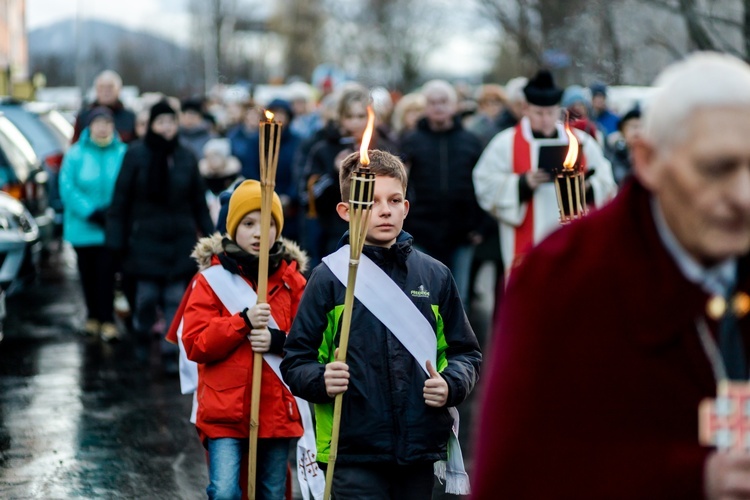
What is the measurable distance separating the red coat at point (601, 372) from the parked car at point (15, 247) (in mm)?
8886

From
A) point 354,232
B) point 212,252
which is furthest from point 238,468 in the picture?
point 354,232

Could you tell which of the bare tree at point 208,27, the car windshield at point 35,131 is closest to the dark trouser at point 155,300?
the car windshield at point 35,131

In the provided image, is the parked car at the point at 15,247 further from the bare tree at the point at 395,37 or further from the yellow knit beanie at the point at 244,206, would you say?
the bare tree at the point at 395,37

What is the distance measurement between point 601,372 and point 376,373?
231 centimetres

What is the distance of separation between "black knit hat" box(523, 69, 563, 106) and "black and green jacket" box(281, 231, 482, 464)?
451cm

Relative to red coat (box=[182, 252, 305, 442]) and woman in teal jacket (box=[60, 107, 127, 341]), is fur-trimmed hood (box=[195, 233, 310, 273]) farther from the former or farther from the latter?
woman in teal jacket (box=[60, 107, 127, 341])

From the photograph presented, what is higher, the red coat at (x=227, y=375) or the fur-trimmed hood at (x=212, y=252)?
the fur-trimmed hood at (x=212, y=252)

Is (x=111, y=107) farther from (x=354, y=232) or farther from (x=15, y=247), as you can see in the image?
(x=354, y=232)

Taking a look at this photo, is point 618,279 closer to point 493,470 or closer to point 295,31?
point 493,470

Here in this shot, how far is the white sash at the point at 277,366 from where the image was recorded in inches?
217

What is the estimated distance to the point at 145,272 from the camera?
412 inches

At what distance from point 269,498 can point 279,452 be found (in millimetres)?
196

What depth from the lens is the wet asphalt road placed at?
295 inches

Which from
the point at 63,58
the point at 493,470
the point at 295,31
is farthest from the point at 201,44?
the point at 493,470
